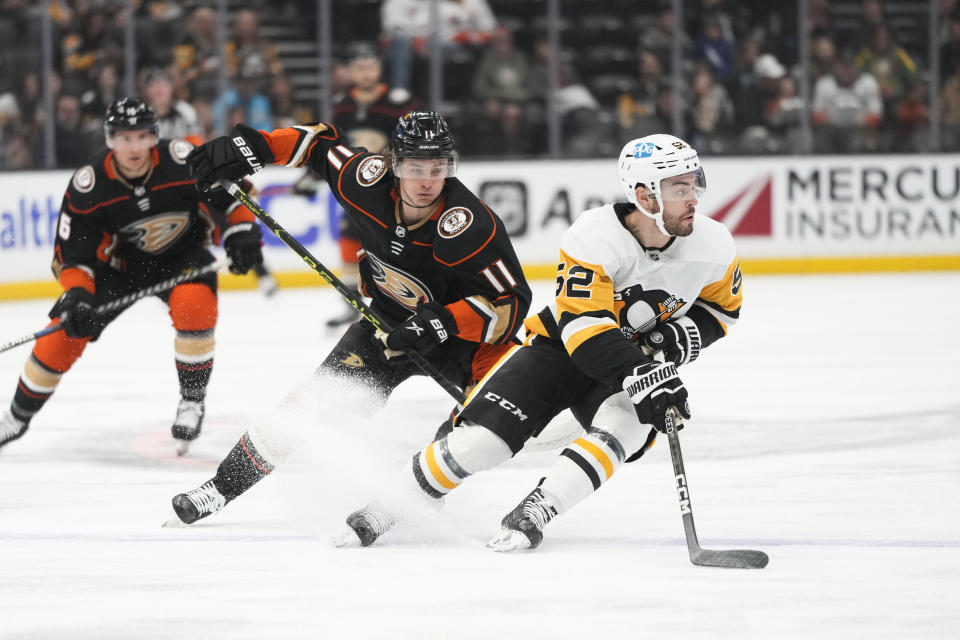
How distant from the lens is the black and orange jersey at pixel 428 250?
10.8 feet

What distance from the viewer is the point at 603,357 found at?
3.01 m

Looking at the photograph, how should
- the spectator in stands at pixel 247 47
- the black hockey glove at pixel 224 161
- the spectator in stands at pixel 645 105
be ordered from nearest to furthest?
the black hockey glove at pixel 224 161
the spectator in stands at pixel 247 47
the spectator in stands at pixel 645 105

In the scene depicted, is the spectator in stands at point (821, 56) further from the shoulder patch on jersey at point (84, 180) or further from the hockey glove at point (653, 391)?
the hockey glove at point (653, 391)

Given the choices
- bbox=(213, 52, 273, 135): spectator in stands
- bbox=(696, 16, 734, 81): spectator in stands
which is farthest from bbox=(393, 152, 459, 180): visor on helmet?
bbox=(696, 16, 734, 81): spectator in stands

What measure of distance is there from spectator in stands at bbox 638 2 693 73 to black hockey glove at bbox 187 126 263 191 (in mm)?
5745

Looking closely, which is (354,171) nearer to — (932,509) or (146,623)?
(146,623)

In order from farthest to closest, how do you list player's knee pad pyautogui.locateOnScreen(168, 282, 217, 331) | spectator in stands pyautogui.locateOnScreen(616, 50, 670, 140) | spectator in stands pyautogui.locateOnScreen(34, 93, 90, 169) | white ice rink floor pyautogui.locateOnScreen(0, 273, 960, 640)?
spectator in stands pyautogui.locateOnScreen(616, 50, 670, 140) → spectator in stands pyautogui.locateOnScreen(34, 93, 90, 169) → player's knee pad pyautogui.locateOnScreen(168, 282, 217, 331) → white ice rink floor pyautogui.locateOnScreen(0, 273, 960, 640)

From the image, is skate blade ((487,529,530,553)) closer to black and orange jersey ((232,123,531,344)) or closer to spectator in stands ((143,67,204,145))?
black and orange jersey ((232,123,531,344))

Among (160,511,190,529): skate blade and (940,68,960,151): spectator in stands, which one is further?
(940,68,960,151): spectator in stands

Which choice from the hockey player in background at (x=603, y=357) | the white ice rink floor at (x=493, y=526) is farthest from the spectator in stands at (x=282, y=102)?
the hockey player in background at (x=603, y=357)

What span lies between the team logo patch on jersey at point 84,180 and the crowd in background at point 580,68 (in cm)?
405

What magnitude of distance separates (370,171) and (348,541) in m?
0.93

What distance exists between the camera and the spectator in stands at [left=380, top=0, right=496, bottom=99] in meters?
8.76

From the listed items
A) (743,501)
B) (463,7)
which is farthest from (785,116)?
(743,501)
